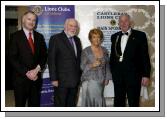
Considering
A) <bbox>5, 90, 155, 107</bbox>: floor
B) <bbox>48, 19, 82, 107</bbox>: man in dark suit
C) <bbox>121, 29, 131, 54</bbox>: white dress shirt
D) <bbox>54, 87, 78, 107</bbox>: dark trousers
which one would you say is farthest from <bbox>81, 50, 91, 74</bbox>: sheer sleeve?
<bbox>5, 90, 155, 107</bbox>: floor

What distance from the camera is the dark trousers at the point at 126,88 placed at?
4.66 meters

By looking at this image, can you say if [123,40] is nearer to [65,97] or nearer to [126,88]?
[126,88]

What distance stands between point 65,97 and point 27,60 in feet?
2.49

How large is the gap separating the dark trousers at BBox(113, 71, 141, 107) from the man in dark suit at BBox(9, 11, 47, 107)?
3.71 feet

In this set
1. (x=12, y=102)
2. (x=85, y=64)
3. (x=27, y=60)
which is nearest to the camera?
(x=27, y=60)

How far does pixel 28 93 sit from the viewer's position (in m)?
4.57

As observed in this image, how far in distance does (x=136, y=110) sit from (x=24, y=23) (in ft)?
6.89

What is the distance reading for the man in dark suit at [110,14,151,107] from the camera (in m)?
4.62

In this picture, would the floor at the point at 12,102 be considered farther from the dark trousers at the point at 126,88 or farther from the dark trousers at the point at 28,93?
the dark trousers at the point at 28,93

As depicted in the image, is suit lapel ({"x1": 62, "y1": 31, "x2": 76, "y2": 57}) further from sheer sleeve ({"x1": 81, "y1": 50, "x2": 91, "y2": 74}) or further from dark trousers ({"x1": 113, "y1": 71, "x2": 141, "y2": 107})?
dark trousers ({"x1": 113, "y1": 71, "x2": 141, "y2": 107})

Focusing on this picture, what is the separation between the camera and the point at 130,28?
15.6 ft

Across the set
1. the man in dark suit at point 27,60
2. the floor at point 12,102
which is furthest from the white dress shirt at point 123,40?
the man in dark suit at point 27,60

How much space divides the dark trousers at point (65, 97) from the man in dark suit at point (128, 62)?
0.63 metres

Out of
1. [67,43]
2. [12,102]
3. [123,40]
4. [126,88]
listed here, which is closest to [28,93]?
[12,102]
